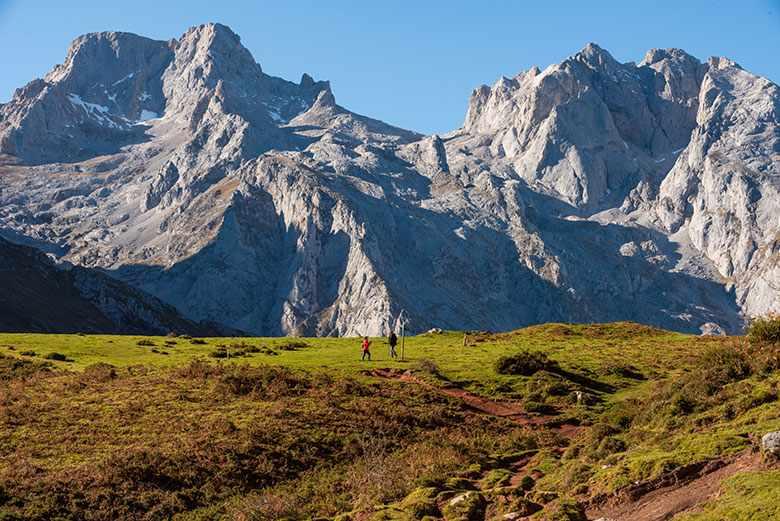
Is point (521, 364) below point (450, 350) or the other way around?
below

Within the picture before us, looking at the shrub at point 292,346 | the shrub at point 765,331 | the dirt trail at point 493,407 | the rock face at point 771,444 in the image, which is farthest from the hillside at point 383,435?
the shrub at point 292,346

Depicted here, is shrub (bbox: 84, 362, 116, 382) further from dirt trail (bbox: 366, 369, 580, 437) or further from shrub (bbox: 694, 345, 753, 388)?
shrub (bbox: 694, 345, 753, 388)

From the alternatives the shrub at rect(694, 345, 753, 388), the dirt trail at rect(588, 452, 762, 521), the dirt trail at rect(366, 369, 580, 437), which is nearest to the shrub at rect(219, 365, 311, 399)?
the dirt trail at rect(366, 369, 580, 437)

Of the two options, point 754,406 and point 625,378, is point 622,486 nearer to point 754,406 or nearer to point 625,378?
point 754,406

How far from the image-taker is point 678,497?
26.6 meters

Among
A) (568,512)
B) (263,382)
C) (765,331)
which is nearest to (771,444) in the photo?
(568,512)

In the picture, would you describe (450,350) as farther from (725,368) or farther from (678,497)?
(678,497)

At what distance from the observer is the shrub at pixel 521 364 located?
58.8 metres

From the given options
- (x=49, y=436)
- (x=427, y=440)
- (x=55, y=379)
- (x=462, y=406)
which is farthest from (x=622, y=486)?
(x=55, y=379)

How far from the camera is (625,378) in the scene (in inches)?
2327

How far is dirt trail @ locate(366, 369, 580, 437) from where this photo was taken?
1922 inches

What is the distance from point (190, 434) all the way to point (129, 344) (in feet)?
95.8

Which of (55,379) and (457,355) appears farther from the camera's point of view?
(457,355)

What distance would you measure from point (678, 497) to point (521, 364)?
3250 centimetres
